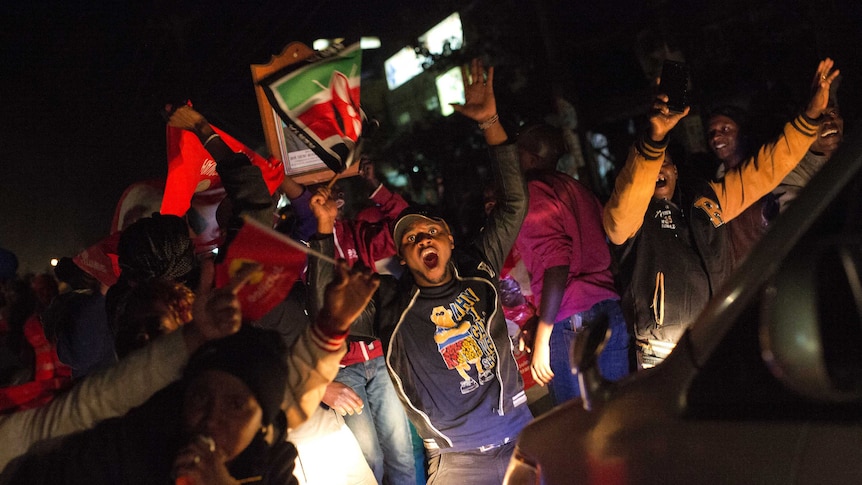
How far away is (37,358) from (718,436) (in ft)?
18.4

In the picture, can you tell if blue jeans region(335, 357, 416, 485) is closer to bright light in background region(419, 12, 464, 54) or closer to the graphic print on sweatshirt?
the graphic print on sweatshirt

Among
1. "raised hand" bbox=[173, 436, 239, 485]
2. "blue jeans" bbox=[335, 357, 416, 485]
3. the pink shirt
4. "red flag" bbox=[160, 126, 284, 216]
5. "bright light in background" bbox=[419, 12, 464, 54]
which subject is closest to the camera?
"raised hand" bbox=[173, 436, 239, 485]

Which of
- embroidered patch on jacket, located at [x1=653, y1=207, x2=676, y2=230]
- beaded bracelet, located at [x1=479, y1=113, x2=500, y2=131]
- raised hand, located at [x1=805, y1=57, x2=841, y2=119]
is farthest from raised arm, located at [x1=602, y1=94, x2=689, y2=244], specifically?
raised hand, located at [x1=805, y1=57, x2=841, y2=119]

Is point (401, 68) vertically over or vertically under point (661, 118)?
over

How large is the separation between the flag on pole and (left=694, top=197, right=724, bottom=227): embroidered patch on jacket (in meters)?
2.14

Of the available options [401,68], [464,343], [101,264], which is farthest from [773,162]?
[401,68]

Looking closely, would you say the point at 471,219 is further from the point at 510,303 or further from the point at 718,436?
the point at 718,436

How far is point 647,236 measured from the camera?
4172 mm

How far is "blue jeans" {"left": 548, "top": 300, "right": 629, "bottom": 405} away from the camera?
14.7ft

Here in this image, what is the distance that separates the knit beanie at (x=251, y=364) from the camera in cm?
224

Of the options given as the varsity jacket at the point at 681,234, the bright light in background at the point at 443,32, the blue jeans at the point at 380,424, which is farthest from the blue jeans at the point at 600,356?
the bright light in background at the point at 443,32

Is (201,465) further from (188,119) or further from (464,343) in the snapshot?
(188,119)

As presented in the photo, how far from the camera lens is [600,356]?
4.53 metres

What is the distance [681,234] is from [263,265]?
2686mm
